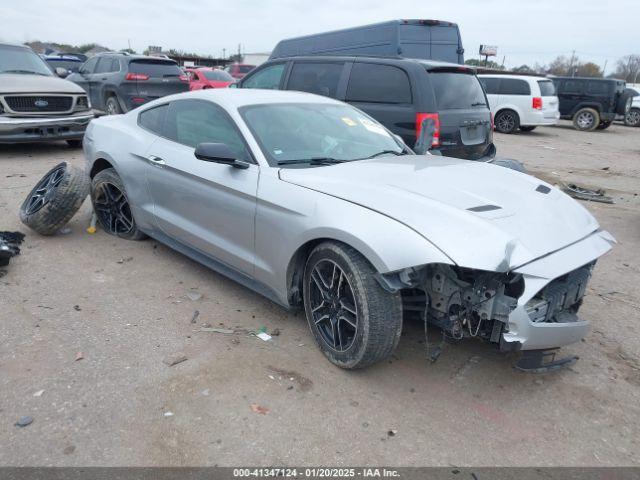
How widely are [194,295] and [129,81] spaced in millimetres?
9053

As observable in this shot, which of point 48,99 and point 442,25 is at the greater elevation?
point 442,25

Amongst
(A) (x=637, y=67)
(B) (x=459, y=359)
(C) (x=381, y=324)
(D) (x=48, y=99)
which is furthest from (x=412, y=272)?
(A) (x=637, y=67)

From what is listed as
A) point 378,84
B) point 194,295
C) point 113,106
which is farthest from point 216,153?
point 113,106

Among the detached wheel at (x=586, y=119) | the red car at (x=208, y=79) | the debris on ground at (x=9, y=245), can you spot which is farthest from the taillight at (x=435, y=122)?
the detached wheel at (x=586, y=119)

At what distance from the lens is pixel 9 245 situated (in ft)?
14.8

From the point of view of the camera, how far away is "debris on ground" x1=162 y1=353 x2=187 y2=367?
3.10 meters

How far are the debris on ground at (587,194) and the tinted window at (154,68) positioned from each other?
8.99 meters

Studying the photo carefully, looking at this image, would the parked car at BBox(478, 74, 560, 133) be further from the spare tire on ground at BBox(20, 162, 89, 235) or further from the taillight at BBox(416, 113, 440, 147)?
the spare tire on ground at BBox(20, 162, 89, 235)

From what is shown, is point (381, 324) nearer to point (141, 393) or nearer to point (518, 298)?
point (518, 298)

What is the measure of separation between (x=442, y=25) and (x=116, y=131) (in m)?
7.26

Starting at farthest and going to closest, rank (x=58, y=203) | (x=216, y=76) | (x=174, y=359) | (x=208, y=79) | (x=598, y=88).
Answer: (x=598, y=88)
(x=216, y=76)
(x=208, y=79)
(x=58, y=203)
(x=174, y=359)

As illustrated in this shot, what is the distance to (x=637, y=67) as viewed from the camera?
57.2 meters

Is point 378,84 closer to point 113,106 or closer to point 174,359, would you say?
point 174,359

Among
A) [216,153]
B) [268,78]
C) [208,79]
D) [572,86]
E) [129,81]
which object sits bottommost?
[208,79]
